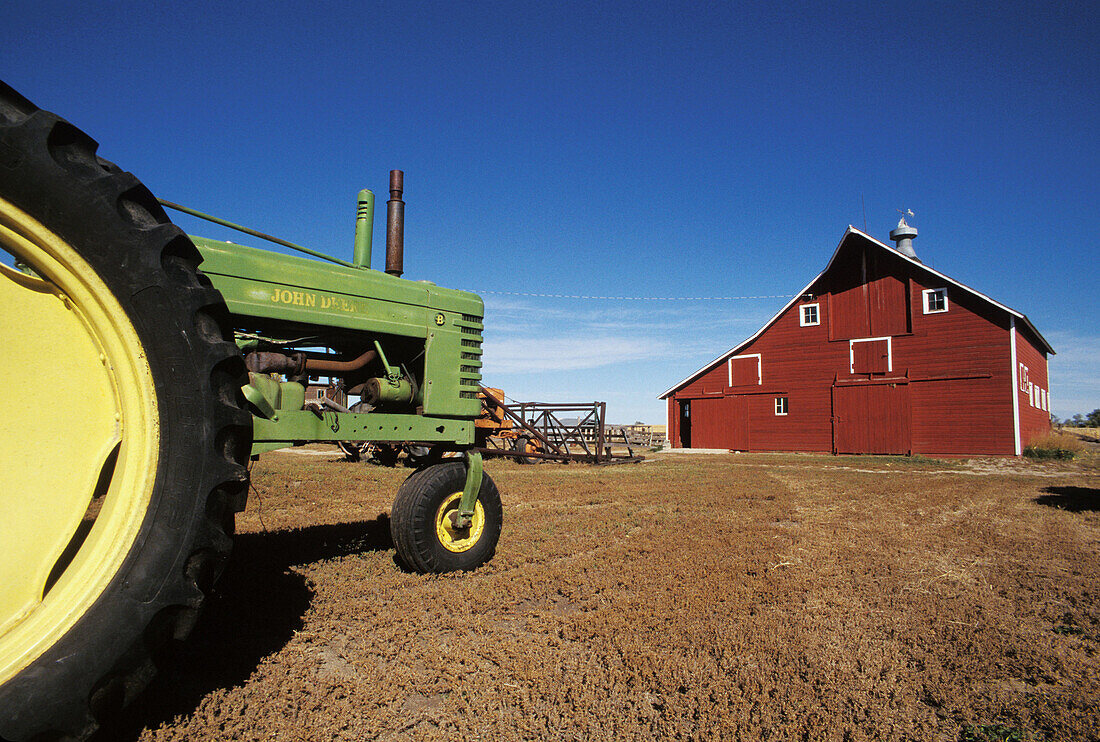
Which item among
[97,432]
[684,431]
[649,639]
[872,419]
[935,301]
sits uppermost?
[935,301]

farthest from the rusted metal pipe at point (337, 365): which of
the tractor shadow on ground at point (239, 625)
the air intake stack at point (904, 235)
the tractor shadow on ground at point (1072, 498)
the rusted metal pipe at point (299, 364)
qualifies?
the air intake stack at point (904, 235)

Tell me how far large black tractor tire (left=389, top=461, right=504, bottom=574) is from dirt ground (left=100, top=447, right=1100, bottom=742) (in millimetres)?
169

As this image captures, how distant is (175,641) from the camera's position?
197 cm

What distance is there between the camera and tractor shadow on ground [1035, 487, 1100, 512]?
8.84 m

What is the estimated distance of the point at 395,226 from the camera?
4457 millimetres

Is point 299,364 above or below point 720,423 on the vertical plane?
above

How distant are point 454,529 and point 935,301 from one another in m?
23.3

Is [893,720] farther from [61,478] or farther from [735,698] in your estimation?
[61,478]

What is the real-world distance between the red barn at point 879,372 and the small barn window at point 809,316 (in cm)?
5

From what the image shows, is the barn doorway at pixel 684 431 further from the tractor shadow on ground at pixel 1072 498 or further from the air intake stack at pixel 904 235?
the tractor shadow on ground at pixel 1072 498

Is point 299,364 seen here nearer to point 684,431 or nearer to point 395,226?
point 395,226

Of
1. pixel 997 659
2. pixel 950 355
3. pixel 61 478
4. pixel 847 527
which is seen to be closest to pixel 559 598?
pixel 997 659

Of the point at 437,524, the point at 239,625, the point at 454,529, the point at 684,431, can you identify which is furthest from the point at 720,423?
the point at 239,625

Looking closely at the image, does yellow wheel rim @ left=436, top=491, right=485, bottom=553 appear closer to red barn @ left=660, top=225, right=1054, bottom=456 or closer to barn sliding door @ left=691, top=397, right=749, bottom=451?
red barn @ left=660, top=225, right=1054, bottom=456
